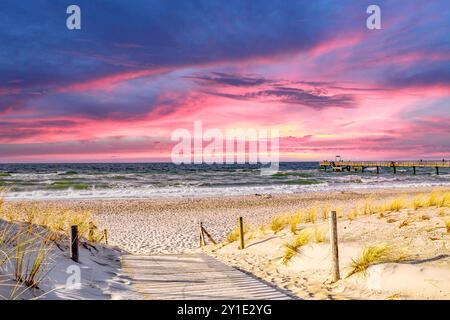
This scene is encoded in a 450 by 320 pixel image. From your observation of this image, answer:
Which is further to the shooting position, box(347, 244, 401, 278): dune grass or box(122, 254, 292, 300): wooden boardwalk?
box(347, 244, 401, 278): dune grass

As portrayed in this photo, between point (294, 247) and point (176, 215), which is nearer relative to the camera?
point (294, 247)

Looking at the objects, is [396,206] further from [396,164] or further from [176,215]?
[396,164]

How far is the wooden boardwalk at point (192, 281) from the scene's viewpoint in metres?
7.62

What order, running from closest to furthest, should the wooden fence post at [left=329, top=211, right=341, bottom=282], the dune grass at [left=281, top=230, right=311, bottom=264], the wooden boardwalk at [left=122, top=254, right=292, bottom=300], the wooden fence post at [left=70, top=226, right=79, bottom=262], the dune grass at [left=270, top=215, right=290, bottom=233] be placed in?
1. the wooden boardwalk at [left=122, top=254, right=292, bottom=300]
2. the wooden fence post at [left=70, top=226, right=79, bottom=262]
3. the wooden fence post at [left=329, top=211, right=341, bottom=282]
4. the dune grass at [left=281, top=230, right=311, bottom=264]
5. the dune grass at [left=270, top=215, right=290, bottom=233]

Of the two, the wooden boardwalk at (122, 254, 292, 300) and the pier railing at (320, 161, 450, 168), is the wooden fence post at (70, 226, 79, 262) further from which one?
the pier railing at (320, 161, 450, 168)

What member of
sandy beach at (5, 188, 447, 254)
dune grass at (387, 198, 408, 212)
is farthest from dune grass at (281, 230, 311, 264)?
sandy beach at (5, 188, 447, 254)

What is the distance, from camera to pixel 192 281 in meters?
8.88

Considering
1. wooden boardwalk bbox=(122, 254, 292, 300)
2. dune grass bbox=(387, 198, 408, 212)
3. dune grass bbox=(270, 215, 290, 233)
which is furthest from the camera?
dune grass bbox=(387, 198, 408, 212)

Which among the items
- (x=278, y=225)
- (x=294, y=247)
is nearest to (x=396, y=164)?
(x=278, y=225)

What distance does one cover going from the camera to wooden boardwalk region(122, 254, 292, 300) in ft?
25.0

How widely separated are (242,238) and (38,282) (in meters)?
9.06
